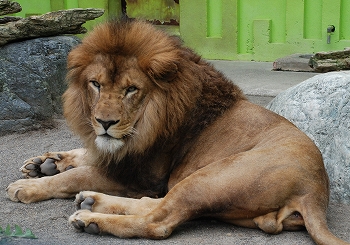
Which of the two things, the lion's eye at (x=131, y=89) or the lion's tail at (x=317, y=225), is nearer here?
the lion's tail at (x=317, y=225)

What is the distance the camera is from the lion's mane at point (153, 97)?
12.5 ft

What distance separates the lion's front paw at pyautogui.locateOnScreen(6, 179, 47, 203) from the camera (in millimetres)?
4059

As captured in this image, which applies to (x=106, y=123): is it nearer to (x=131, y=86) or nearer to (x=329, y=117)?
(x=131, y=86)

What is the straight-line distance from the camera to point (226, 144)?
12.7 ft

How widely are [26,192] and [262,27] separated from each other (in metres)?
4.41

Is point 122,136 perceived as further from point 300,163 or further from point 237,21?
point 237,21

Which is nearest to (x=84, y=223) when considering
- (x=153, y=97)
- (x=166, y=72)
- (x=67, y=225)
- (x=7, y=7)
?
(x=67, y=225)

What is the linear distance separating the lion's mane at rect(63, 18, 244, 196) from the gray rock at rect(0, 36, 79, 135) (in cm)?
192

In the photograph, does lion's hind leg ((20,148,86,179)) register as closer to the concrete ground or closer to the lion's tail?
the concrete ground

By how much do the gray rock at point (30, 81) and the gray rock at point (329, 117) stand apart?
6.69 feet

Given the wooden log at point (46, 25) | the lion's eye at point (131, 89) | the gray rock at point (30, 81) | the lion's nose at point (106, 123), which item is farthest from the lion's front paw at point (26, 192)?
the wooden log at point (46, 25)

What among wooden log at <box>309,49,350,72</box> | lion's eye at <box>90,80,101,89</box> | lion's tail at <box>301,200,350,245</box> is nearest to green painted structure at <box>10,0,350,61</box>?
wooden log at <box>309,49,350,72</box>

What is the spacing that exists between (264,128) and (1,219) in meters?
1.47

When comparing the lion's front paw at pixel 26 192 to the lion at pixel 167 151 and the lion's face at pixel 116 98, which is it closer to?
the lion at pixel 167 151
